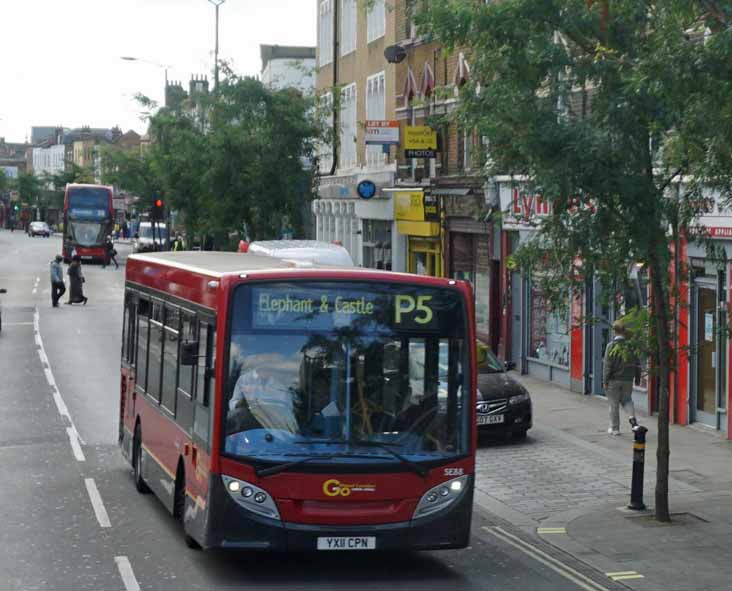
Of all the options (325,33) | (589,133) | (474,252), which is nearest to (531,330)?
(474,252)

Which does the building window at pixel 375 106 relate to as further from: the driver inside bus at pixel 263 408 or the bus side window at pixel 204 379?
the driver inside bus at pixel 263 408

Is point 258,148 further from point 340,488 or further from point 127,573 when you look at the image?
point 340,488

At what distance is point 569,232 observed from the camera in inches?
559

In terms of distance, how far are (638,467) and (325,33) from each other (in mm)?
37904

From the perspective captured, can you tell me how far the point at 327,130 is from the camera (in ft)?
139

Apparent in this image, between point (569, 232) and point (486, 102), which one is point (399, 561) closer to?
point (569, 232)

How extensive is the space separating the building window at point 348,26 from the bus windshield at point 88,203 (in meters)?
30.3

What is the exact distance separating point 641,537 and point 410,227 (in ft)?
81.7

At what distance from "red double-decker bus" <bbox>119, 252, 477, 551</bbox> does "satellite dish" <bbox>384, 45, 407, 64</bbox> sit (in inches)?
1093

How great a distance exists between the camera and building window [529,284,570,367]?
1109 inches

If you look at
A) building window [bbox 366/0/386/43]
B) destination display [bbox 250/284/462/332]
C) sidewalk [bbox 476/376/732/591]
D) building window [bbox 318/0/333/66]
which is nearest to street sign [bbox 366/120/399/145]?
building window [bbox 366/0/386/43]

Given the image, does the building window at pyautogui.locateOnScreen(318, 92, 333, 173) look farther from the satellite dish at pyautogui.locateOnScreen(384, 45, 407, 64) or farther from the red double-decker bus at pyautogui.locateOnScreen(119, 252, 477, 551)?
the red double-decker bus at pyautogui.locateOnScreen(119, 252, 477, 551)

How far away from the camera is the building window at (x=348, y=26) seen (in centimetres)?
4616

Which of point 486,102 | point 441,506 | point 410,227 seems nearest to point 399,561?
point 441,506
